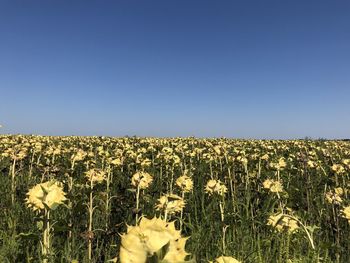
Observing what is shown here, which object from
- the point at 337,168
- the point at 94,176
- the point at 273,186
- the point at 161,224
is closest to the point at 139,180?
the point at 94,176

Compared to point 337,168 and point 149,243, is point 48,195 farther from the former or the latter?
point 337,168

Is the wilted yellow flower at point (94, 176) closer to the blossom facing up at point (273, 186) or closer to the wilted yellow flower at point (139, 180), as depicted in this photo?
the wilted yellow flower at point (139, 180)

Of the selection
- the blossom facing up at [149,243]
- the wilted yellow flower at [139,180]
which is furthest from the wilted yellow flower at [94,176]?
the blossom facing up at [149,243]

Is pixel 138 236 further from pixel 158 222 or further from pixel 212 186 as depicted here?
pixel 212 186

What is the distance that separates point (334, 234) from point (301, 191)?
2.48 meters

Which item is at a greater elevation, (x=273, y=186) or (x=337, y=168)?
(x=337, y=168)

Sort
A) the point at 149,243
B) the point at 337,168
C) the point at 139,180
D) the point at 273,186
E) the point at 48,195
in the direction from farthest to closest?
the point at 337,168
the point at 273,186
the point at 139,180
the point at 48,195
the point at 149,243

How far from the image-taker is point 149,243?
0.87 metres

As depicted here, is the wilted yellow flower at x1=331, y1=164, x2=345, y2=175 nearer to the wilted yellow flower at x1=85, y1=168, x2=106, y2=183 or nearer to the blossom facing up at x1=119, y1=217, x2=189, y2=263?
the wilted yellow flower at x1=85, y1=168, x2=106, y2=183

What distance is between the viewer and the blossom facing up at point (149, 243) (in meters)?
0.85

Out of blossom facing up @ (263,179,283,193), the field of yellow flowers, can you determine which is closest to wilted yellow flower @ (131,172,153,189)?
the field of yellow flowers

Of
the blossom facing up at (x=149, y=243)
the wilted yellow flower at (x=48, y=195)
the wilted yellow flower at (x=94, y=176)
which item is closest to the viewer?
the blossom facing up at (x=149, y=243)

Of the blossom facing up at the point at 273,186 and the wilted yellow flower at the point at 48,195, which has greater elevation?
the wilted yellow flower at the point at 48,195

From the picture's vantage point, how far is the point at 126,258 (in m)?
0.85
